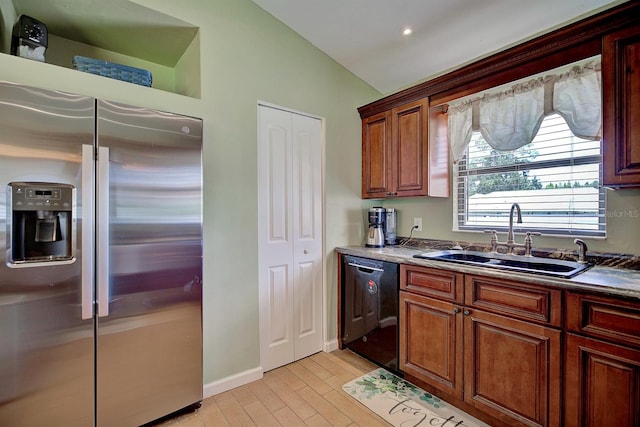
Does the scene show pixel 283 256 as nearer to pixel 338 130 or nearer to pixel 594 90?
pixel 338 130

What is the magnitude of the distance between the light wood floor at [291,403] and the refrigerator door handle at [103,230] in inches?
35.4

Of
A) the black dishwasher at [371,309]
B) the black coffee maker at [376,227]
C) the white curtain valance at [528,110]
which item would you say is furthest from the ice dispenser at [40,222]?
the white curtain valance at [528,110]

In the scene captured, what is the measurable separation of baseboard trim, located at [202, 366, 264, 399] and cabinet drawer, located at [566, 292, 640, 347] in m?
2.02

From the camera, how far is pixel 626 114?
153cm

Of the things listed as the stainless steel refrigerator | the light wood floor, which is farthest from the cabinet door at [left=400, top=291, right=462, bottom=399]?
the stainless steel refrigerator

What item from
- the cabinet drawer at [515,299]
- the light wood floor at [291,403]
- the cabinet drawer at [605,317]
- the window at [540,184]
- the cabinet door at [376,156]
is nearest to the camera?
the cabinet drawer at [605,317]

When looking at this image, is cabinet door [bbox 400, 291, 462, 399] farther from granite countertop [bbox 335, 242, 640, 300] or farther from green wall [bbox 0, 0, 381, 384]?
green wall [bbox 0, 0, 381, 384]

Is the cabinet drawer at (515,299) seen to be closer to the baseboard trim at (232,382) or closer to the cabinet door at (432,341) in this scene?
the cabinet door at (432,341)

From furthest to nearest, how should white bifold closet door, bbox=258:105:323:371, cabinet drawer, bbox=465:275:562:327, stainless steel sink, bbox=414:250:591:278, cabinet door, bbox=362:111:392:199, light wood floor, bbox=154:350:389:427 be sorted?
cabinet door, bbox=362:111:392:199
white bifold closet door, bbox=258:105:323:371
light wood floor, bbox=154:350:389:427
stainless steel sink, bbox=414:250:591:278
cabinet drawer, bbox=465:275:562:327

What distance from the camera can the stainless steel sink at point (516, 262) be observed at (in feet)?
5.63

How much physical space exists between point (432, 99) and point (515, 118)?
636mm

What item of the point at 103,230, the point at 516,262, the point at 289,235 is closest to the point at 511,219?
the point at 516,262

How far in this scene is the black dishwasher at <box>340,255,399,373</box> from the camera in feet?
7.47

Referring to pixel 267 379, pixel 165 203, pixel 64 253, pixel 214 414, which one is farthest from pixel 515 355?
pixel 64 253
